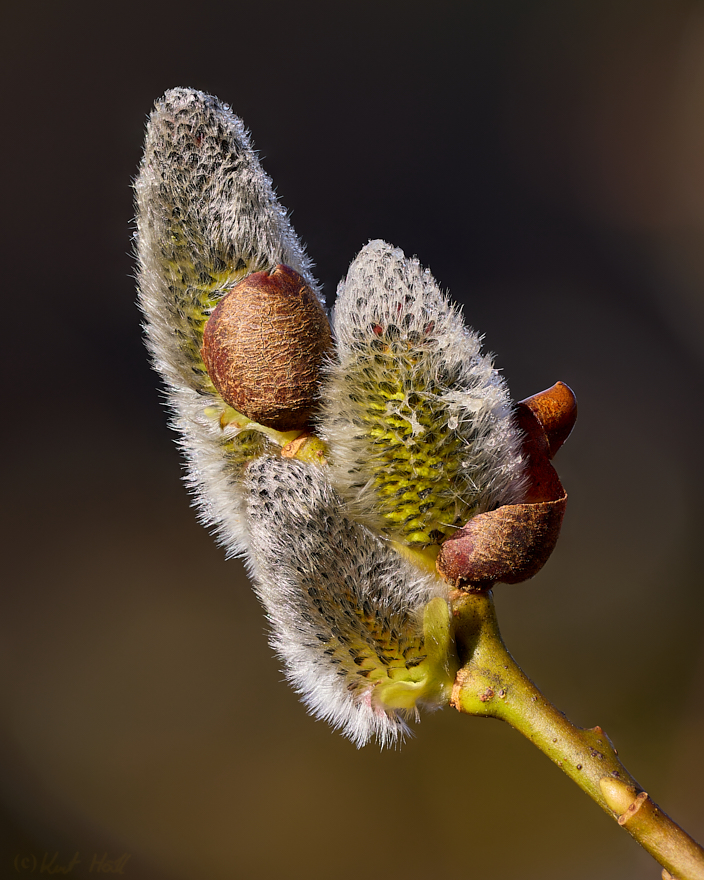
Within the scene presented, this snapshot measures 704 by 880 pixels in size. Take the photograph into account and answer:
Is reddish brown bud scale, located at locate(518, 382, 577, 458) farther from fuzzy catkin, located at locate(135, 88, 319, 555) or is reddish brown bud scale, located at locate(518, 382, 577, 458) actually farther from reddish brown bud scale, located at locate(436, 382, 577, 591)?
fuzzy catkin, located at locate(135, 88, 319, 555)

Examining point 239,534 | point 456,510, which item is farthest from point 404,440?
point 239,534

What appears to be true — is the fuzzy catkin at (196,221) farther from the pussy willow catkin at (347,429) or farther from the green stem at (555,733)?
the green stem at (555,733)

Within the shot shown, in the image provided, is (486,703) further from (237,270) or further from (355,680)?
(237,270)

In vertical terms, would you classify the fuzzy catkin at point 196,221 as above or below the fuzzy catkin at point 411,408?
above

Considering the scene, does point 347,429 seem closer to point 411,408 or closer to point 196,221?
point 411,408

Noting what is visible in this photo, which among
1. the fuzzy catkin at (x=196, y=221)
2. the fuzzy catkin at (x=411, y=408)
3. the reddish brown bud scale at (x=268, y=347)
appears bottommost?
the fuzzy catkin at (x=411, y=408)

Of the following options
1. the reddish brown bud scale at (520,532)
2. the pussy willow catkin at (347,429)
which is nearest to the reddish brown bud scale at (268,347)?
the pussy willow catkin at (347,429)

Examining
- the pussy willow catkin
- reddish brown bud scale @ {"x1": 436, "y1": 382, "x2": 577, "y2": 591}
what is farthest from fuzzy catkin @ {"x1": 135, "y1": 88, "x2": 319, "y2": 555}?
reddish brown bud scale @ {"x1": 436, "y1": 382, "x2": 577, "y2": 591}
